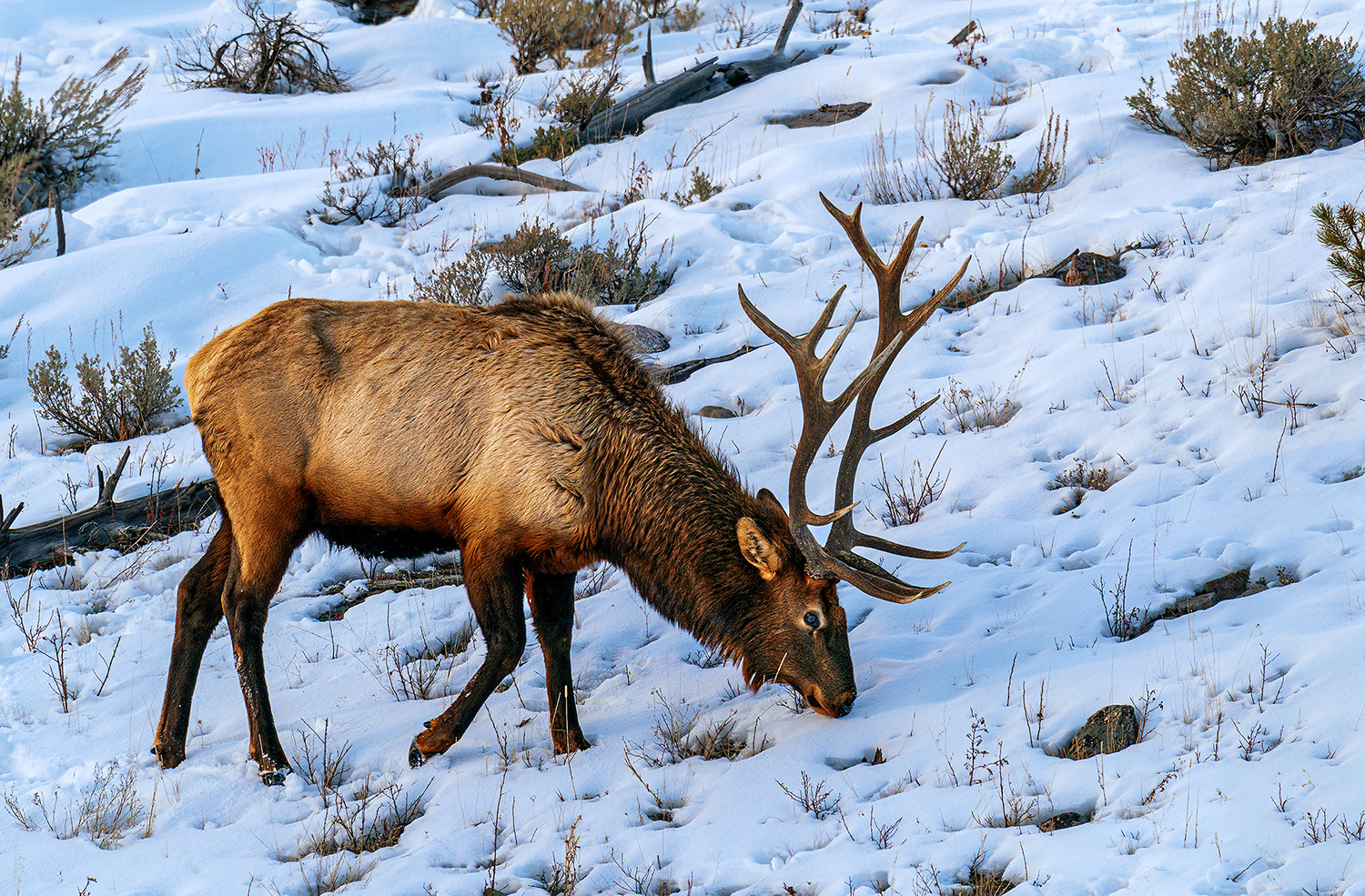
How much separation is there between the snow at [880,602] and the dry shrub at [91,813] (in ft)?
0.19

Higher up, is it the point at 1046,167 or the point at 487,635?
the point at 1046,167

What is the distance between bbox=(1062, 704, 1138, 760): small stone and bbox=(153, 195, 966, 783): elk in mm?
762

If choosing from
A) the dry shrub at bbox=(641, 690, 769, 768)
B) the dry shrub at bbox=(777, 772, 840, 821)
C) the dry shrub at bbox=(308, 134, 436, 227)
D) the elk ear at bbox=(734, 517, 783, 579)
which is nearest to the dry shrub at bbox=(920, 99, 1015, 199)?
the dry shrub at bbox=(308, 134, 436, 227)

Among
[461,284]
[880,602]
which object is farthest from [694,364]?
[880,602]

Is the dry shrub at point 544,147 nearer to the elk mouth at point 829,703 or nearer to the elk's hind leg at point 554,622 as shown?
the elk's hind leg at point 554,622

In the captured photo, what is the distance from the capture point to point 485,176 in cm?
1048

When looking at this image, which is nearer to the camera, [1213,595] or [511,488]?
[511,488]

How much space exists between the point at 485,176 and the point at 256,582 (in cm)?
669

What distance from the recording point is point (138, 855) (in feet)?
12.7

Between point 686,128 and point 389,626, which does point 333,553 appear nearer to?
point 389,626

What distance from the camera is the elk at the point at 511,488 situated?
4375 mm

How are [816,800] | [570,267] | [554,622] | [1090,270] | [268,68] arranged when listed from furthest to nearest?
[268,68]
[570,267]
[1090,270]
[554,622]
[816,800]

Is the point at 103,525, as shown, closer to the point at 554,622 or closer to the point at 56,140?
the point at 554,622

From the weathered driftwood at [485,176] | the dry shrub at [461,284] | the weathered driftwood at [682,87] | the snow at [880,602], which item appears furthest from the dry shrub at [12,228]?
the weathered driftwood at [682,87]
